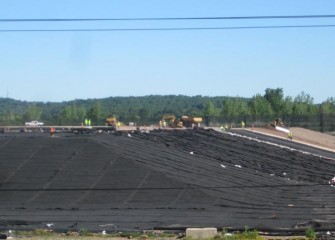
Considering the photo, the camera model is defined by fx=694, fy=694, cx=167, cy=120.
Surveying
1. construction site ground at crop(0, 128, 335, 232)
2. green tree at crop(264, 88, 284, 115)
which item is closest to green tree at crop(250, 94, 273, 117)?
green tree at crop(264, 88, 284, 115)

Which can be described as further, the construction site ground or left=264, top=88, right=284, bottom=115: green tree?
left=264, top=88, right=284, bottom=115: green tree

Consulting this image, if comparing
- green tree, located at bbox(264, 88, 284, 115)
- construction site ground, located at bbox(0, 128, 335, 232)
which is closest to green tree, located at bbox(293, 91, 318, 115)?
green tree, located at bbox(264, 88, 284, 115)

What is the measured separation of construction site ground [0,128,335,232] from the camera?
61.3 ft

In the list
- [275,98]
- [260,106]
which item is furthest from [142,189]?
[275,98]

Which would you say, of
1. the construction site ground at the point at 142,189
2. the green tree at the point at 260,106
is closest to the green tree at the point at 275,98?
the green tree at the point at 260,106

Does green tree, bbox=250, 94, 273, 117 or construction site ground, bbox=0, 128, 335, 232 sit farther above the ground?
green tree, bbox=250, 94, 273, 117

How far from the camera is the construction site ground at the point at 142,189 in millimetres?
18688

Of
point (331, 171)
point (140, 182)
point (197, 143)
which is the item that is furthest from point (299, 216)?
Answer: point (197, 143)

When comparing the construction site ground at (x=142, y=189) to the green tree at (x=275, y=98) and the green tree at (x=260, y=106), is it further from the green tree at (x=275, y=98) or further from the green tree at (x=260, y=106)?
the green tree at (x=275, y=98)

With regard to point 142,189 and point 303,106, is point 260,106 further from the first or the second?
point 142,189

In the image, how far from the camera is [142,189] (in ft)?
72.2

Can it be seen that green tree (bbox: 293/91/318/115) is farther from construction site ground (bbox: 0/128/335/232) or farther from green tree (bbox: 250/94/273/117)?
construction site ground (bbox: 0/128/335/232)

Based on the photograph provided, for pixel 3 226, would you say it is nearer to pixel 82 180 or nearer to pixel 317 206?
pixel 82 180

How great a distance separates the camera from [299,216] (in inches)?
759
